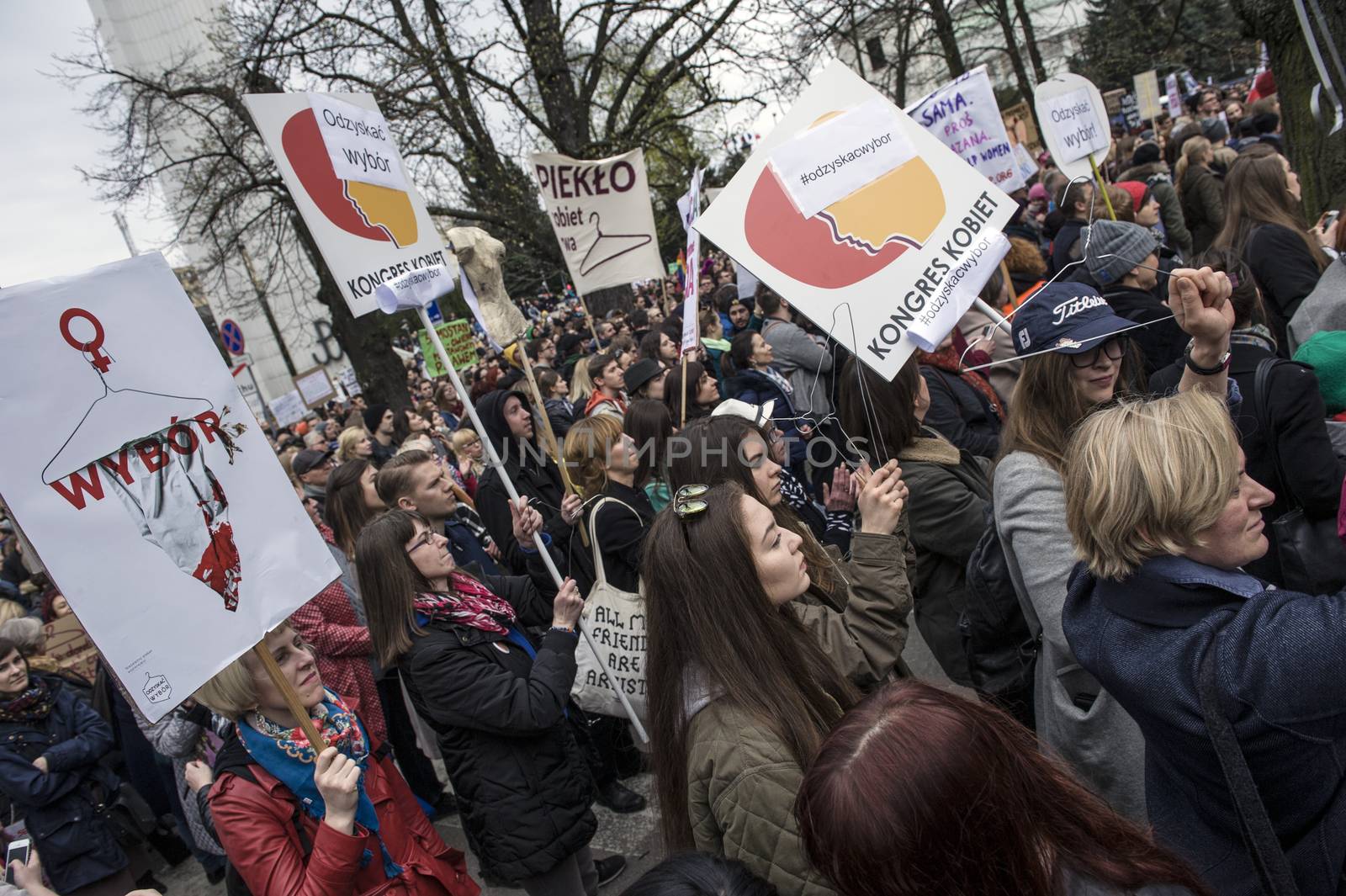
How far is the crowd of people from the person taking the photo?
1.35m

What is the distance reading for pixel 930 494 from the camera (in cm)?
298

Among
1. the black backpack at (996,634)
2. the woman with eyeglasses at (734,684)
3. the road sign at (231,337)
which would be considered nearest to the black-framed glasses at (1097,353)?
the black backpack at (996,634)

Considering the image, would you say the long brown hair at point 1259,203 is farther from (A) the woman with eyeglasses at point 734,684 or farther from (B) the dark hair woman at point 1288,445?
(A) the woman with eyeglasses at point 734,684

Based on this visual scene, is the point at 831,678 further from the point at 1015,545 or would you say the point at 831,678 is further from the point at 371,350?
the point at 371,350

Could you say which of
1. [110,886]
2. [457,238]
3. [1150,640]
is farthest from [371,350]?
[1150,640]

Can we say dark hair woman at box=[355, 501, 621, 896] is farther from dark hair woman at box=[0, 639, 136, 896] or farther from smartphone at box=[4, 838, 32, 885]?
dark hair woman at box=[0, 639, 136, 896]

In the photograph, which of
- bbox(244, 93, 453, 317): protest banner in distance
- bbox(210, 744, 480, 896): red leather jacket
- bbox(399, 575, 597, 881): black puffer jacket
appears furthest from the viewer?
bbox(244, 93, 453, 317): protest banner in distance

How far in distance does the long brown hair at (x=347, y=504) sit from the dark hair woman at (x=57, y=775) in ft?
4.51

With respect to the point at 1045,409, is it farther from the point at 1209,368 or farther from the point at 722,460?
the point at 722,460

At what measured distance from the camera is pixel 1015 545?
7.61 ft

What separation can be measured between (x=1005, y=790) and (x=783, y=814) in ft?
1.67

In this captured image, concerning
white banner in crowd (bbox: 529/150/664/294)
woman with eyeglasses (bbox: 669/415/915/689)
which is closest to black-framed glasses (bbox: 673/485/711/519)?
woman with eyeglasses (bbox: 669/415/915/689)

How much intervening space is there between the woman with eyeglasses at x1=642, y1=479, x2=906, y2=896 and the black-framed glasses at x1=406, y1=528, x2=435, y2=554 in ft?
3.53

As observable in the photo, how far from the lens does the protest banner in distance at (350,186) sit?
3.36 metres
